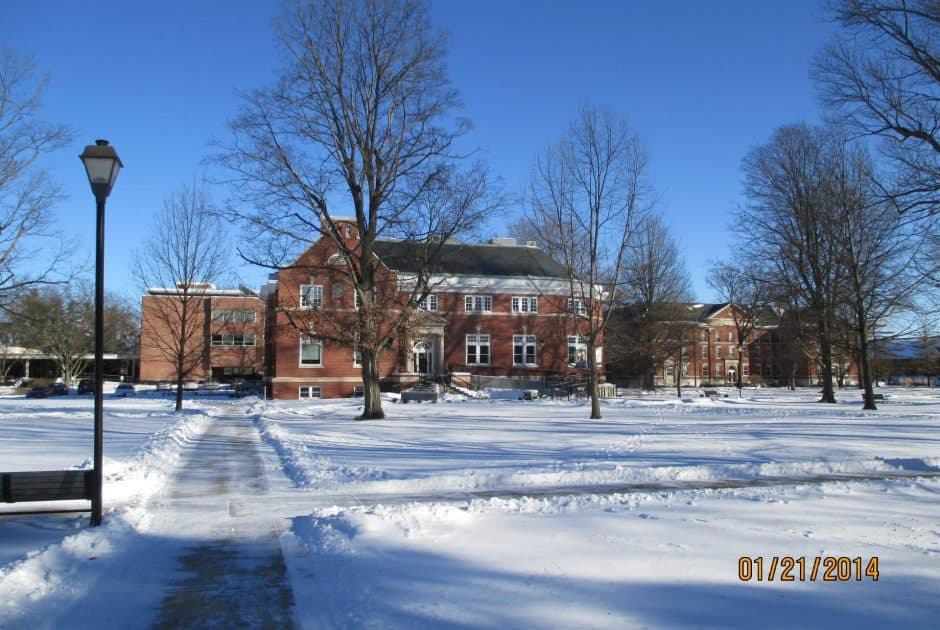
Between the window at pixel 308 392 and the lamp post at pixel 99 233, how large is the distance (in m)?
40.8

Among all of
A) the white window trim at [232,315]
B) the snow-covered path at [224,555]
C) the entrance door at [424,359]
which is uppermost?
the white window trim at [232,315]

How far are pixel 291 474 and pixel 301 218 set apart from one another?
1431 cm

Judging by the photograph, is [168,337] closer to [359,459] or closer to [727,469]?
[359,459]

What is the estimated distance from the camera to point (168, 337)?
7044cm

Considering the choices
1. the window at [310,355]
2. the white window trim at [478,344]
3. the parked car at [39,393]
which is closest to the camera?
the window at [310,355]

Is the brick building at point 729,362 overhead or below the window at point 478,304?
below

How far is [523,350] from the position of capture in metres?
55.7

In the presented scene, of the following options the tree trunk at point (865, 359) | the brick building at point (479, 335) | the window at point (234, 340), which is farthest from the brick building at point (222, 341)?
the tree trunk at point (865, 359)

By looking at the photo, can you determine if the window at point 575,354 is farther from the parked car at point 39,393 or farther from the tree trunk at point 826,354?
the parked car at point 39,393

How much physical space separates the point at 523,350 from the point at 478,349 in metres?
3.65

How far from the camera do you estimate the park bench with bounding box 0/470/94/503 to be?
9.30 meters

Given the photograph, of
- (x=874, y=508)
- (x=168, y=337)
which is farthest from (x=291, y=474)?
(x=168, y=337)

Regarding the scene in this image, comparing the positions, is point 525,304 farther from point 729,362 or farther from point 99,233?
point 729,362

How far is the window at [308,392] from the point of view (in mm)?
49531
